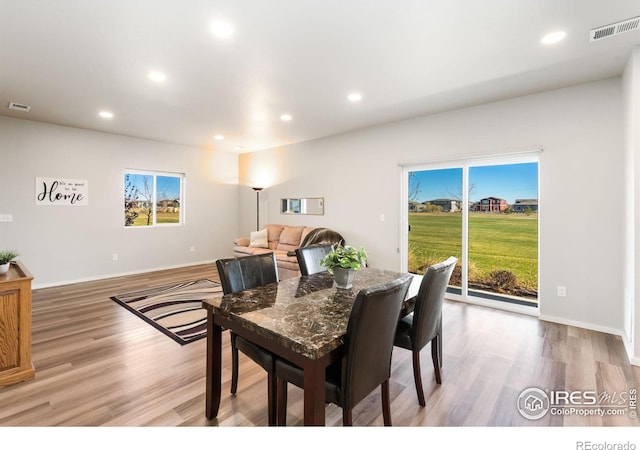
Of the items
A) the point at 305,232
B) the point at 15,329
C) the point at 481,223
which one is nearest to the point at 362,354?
the point at 15,329

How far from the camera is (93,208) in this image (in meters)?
5.42

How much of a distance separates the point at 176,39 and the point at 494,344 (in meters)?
3.92

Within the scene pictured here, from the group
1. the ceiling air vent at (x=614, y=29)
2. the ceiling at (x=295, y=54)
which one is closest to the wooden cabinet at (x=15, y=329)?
the ceiling at (x=295, y=54)

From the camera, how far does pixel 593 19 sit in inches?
88.4

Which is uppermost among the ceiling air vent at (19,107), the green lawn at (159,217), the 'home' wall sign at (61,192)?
the ceiling air vent at (19,107)

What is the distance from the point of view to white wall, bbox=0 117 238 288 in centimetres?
472

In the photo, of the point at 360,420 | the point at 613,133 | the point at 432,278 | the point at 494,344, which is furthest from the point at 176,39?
the point at 613,133

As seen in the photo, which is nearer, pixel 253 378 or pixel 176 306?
pixel 253 378

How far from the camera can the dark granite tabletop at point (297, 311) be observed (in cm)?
138

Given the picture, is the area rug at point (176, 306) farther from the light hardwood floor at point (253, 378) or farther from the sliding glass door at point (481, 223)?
the sliding glass door at point (481, 223)

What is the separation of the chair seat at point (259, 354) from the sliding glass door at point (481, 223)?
3400 mm

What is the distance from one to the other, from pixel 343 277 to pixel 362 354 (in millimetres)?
771

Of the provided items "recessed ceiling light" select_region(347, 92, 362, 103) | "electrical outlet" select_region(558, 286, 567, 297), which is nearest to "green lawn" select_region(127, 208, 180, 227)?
"recessed ceiling light" select_region(347, 92, 362, 103)

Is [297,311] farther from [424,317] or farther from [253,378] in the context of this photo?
[253,378]
